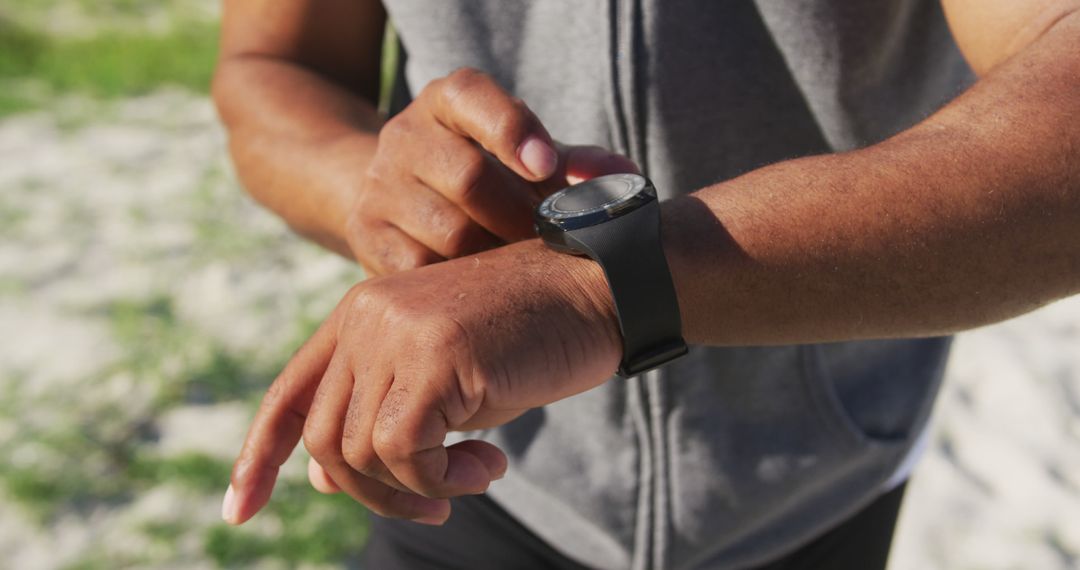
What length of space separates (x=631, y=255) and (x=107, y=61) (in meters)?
6.72

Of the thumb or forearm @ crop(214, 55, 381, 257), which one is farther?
forearm @ crop(214, 55, 381, 257)

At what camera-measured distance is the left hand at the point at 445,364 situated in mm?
994

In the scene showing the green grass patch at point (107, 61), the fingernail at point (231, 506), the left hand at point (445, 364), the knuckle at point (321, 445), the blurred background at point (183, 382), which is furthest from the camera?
the green grass patch at point (107, 61)

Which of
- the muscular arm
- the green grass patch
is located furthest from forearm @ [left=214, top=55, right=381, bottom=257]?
the green grass patch

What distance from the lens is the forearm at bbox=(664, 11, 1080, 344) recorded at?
1.01 m

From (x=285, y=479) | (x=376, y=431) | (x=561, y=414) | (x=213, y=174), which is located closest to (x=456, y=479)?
(x=376, y=431)

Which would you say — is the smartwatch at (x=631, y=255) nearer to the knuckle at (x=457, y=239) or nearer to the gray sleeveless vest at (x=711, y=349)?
the knuckle at (x=457, y=239)

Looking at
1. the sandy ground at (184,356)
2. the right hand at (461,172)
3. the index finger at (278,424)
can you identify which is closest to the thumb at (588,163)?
the right hand at (461,172)

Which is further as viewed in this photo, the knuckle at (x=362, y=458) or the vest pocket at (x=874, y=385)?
the vest pocket at (x=874, y=385)

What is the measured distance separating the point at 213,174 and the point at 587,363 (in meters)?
4.94

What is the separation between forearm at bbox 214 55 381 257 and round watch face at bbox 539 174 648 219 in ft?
1.56

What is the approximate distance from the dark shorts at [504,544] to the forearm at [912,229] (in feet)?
2.46

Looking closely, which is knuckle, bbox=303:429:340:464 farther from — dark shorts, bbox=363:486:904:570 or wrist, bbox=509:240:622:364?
dark shorts, bbox=363:486:904:570

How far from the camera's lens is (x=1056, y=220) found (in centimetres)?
101
